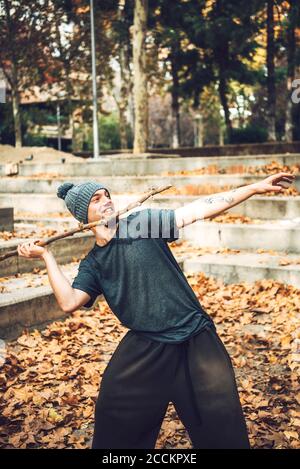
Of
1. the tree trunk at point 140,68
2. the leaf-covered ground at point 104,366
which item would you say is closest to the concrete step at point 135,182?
the leaf-covered ground at point 104,366

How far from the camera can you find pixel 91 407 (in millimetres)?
4312

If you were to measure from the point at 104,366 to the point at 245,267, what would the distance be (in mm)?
2852

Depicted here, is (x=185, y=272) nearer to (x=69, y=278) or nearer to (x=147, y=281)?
(x=69, y=278)

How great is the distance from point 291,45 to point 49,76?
1189cm

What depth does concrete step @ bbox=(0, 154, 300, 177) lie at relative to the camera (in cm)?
1160

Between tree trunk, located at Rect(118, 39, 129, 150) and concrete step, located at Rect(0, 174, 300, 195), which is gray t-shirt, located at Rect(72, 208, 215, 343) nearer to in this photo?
concrete step, located at Rect(0, 174, 300, 195)

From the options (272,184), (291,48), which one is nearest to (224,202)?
(272,184)

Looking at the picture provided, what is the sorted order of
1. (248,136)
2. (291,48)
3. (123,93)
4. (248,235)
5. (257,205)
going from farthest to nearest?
(123,93)
(248,136)
(291,48)
(257,205)
(248,235)

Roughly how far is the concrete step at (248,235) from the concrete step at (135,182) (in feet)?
4.46

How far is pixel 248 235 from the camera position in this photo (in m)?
8.18

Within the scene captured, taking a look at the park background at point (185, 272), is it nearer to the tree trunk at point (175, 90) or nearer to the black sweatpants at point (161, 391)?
the black sweatpants at point (161, 391)

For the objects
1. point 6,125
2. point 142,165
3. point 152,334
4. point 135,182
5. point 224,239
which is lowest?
point 224,239
